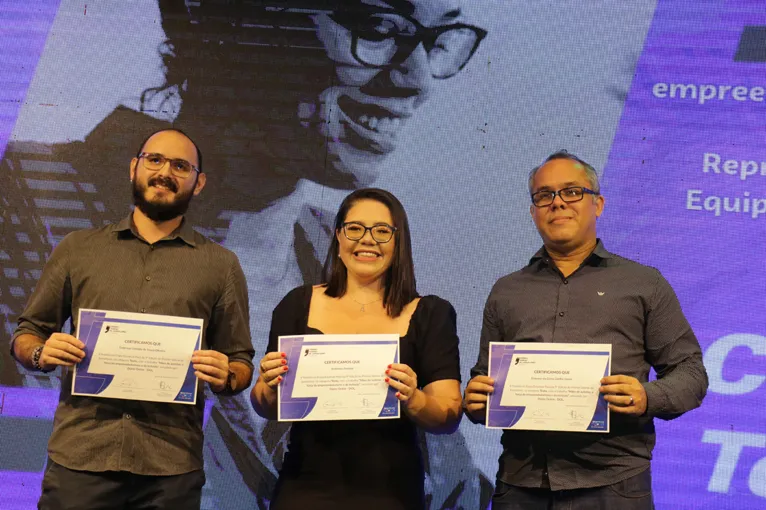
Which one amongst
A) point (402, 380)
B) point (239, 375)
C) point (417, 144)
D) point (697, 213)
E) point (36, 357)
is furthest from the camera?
point (417, 144)

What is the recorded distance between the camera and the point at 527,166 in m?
3.67

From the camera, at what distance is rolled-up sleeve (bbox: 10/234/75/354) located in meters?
2.37

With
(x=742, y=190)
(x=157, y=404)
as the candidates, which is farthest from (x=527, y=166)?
(x=157, y=404)

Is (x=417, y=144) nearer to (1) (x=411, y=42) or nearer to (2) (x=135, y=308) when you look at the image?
(1) (x=411, y=42)

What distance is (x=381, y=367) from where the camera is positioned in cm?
208

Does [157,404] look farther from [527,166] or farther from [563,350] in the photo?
[527,166]

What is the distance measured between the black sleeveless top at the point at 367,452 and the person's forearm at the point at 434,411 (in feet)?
0.24

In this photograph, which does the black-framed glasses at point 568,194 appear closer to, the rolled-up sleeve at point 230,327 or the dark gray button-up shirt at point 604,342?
the dark gray button-up shirt at point 604,342

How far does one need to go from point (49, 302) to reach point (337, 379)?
1.00 m

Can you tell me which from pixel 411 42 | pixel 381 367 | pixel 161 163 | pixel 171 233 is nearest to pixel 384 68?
pixel 411 42

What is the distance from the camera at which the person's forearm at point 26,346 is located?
7.50 feet

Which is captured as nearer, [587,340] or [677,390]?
[677,390]

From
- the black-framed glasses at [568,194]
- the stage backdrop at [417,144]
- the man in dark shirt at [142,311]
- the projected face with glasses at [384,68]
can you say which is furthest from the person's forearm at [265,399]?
the projected face with glasses at [384,68]

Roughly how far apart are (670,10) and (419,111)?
4.38 feet
